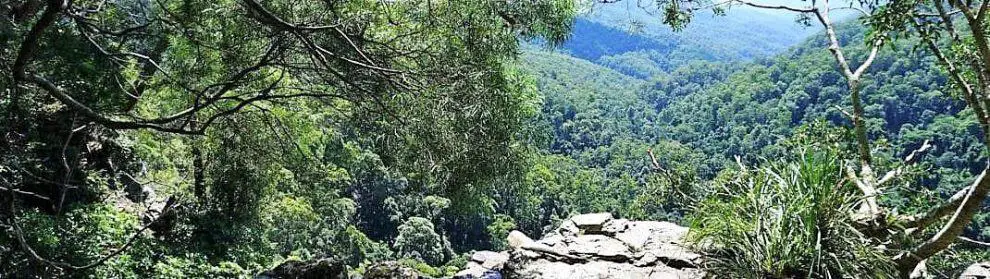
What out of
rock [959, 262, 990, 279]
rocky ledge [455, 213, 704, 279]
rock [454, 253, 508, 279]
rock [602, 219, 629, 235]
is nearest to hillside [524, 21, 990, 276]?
rock [454, 253, 508, 279]

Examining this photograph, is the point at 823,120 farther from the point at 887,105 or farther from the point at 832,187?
the point at 887,105

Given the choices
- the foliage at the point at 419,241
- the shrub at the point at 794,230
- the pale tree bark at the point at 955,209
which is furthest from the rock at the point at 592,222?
the foliage at the point at 419,241

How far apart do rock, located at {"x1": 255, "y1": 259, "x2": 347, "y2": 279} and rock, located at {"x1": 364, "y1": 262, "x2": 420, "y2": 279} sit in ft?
0.96

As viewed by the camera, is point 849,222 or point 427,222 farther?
point 427,222

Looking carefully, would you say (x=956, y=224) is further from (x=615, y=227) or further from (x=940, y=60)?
(x=615, y=227)

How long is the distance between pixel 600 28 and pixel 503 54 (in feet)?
581

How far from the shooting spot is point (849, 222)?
284 centimetres

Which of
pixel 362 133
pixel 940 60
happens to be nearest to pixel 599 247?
pixel 362 133

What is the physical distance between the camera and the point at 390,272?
523cm

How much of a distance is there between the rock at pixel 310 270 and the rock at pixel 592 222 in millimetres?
2013

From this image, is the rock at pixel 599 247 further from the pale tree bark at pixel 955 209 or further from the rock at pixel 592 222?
the pale tree bark at pixel 955 209

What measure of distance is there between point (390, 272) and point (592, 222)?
65.4 inches

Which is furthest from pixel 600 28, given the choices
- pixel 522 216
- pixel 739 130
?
pixel 522 216

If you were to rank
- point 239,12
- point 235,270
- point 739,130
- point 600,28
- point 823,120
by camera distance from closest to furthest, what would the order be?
1. point 239,12
2. point 823,120
3. point 235,270
4. point 739,130
5. point 600,28
